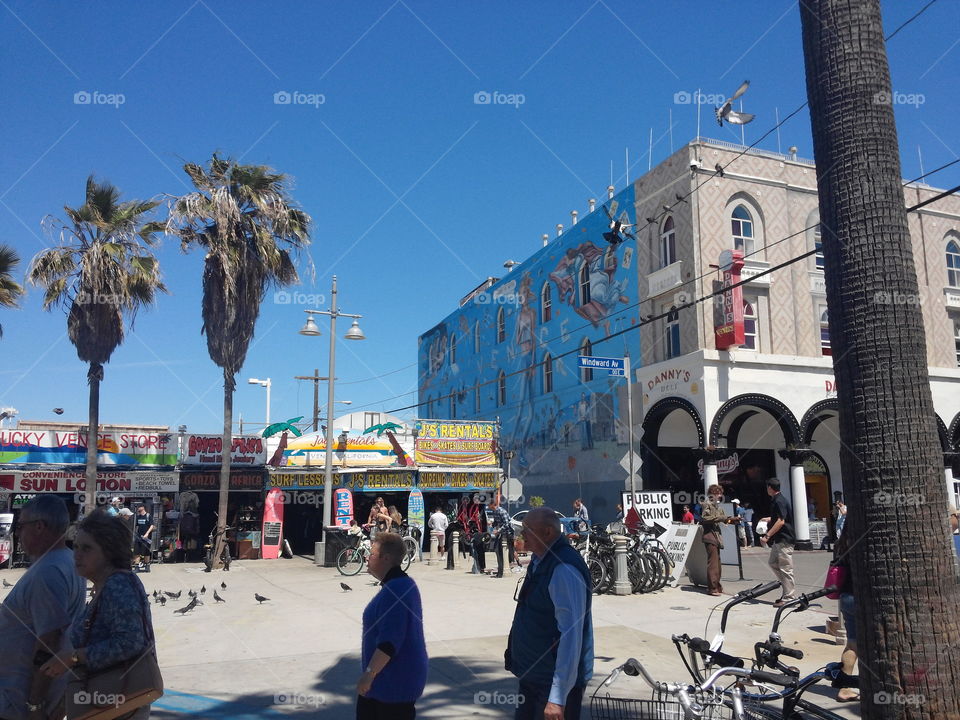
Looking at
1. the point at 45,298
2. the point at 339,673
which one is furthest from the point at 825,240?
the point at 45,298

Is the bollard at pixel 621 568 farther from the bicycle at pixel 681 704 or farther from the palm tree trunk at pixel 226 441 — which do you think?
the palm tree trunk at pixel 226 441

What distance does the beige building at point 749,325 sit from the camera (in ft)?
84.5

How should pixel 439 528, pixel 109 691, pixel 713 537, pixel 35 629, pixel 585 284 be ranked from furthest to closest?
pixel 585 284, pixel 439 528, pixel 713 537, pixel 35 629, pixel 109 691

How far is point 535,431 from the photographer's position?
37.7 metres

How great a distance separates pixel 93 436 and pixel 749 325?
20690mm

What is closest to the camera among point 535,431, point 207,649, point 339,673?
point 339,673

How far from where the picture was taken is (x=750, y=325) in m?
26.5

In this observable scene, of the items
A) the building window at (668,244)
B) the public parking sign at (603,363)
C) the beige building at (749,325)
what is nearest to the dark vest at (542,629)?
the public parking sign at (603,363)

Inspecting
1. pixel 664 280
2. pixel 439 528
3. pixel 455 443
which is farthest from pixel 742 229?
pixel 439 528

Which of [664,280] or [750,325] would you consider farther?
[664,280]

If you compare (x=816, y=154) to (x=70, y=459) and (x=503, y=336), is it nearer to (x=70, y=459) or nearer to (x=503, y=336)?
(x=70, y=459)

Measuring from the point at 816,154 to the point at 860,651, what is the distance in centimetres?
286

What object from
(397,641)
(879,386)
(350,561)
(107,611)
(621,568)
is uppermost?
(879,386)

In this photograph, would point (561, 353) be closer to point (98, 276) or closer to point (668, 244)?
point (668, 244)
